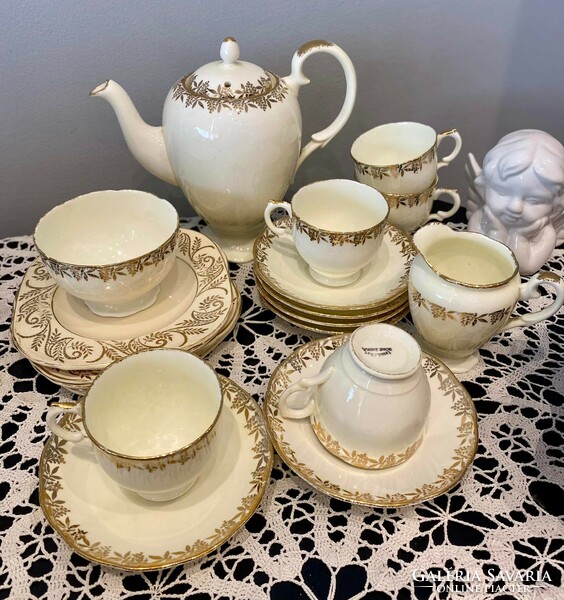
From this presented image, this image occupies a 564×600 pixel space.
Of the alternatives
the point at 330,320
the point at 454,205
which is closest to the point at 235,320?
the point at 330,320

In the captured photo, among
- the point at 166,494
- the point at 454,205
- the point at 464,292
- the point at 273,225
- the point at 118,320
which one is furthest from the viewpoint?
the point at 454,205

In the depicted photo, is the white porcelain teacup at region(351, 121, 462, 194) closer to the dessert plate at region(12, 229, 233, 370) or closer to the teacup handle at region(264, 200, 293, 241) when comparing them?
the teacup handle at region(264, 200, 293, 241)

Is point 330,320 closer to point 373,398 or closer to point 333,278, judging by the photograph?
point 333,278

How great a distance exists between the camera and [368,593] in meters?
0.56

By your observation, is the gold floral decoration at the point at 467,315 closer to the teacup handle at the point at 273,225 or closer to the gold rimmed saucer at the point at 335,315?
the gold rimmed saucer at the point at 335,315

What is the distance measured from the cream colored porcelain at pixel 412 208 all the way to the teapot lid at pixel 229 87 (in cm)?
25

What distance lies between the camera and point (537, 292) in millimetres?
718

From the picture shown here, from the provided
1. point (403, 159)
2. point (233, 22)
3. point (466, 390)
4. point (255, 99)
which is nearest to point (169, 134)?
point (255, 99)

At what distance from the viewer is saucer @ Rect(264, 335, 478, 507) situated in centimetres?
61

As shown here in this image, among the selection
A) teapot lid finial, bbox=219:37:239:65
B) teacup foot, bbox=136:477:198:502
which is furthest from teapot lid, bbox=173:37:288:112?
teacup foot, bbox=136:477:198:502

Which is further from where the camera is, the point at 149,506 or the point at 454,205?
the point at 454,205

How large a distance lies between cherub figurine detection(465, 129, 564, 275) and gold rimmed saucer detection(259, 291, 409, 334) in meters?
0.21

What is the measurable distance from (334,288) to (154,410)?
34cm

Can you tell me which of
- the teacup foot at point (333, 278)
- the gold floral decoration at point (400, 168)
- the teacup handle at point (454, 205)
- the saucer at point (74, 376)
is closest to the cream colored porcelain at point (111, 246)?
the saucer at point (74, 376)
